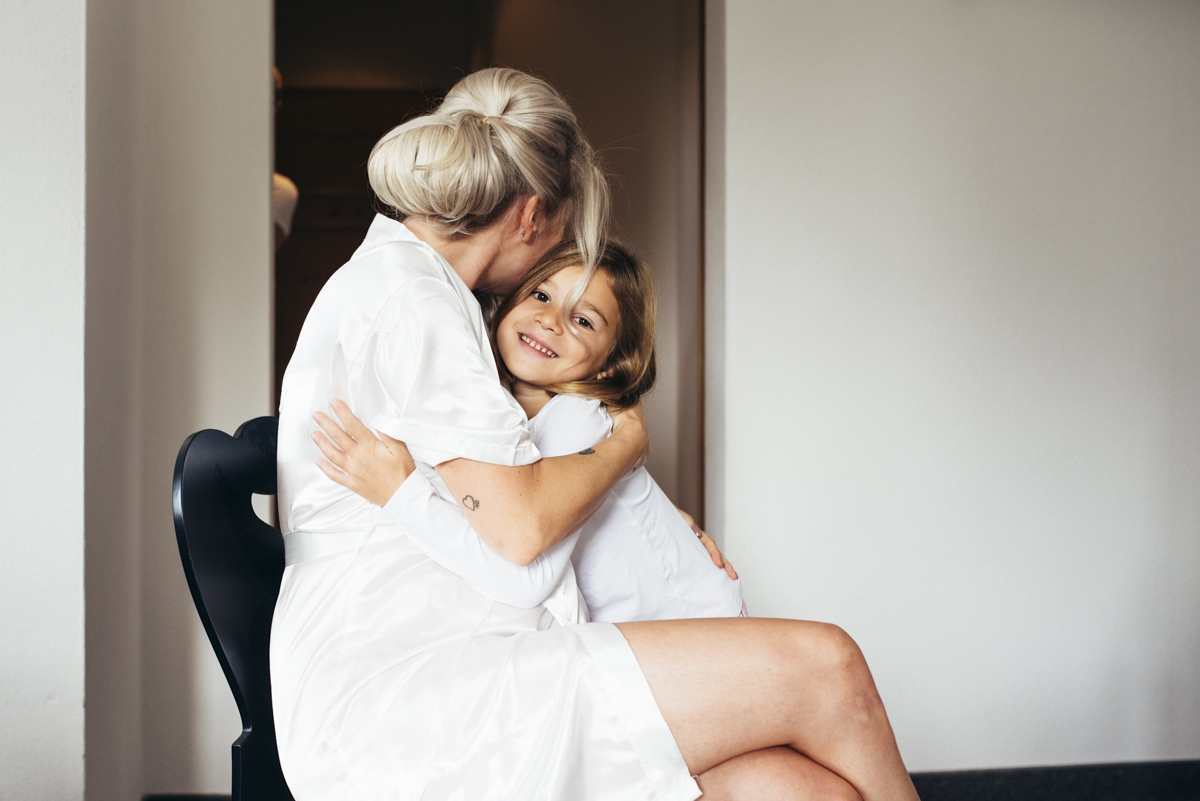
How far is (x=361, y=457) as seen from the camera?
0.93 m

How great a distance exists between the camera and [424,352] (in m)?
0.91

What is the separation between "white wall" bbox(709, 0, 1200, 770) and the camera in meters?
1.94

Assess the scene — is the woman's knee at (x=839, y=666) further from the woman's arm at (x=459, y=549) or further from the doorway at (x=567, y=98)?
the doorway at (x=567, y=98)

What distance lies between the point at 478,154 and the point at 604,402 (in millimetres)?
447

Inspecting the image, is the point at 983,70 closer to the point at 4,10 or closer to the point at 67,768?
the point at 4,10

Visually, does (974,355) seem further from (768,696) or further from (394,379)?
(394,379)

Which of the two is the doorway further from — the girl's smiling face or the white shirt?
the white shirt

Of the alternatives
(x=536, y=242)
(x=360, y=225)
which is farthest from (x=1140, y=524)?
(x=360, y=225)

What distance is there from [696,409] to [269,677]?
6.04 feet

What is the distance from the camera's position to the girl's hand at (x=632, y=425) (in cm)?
120

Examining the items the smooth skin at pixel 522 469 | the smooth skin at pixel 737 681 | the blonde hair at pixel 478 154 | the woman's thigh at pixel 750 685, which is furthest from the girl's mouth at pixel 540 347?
the woman's thigh at pixel 750 685

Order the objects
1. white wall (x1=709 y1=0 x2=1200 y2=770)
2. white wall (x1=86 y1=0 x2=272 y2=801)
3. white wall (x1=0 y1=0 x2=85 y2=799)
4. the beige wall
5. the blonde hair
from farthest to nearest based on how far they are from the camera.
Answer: the beige wall, white wall (x1=709 y1=0 x2=1200 y2=770), white wall (x1=86 y1=0 x2=272 y2=801), white wall (x1=0 y1=0 x2=85 y2=799), the blonde hair

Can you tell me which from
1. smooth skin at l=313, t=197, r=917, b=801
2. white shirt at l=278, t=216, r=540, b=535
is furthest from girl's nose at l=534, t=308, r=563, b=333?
smooth skin at l=313, t=197, r=917, b=801

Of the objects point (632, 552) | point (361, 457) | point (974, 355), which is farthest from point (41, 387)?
point (974, 355)
